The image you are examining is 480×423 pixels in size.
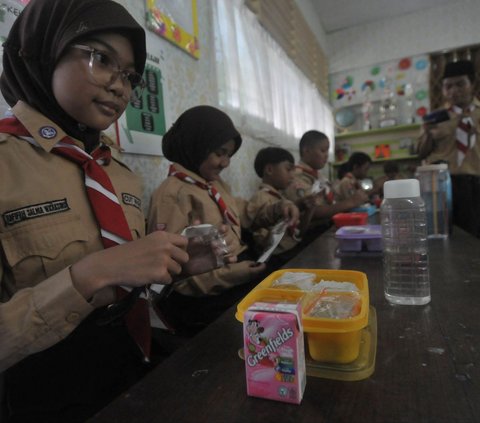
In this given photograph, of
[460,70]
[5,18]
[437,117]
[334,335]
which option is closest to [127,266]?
[334,335]

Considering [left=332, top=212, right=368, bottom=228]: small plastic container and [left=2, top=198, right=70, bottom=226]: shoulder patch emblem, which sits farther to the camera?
[left=332, top=212, right=368, bottom=228]: small plastic container

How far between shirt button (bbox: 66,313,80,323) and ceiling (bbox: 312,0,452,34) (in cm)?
417

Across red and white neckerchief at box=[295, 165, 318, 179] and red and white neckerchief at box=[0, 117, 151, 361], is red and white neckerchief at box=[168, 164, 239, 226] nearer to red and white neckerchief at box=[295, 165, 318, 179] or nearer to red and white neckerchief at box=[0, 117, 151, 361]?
red and white neckerchief at box=[0, 117, 151, 361]

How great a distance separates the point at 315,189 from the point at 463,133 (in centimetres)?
104

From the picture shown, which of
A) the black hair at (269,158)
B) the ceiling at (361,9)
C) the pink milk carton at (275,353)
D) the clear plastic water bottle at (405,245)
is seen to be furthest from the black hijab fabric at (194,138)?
the ceiling at (361,9)

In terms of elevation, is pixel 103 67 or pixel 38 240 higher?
pixel 103 67

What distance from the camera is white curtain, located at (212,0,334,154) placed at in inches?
67.5

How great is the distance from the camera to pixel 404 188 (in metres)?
0.58

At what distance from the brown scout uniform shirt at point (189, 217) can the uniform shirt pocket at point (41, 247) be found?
39 centimetres

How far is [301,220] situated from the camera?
6.09ft

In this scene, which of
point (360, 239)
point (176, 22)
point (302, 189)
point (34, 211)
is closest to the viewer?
point (34, 211)

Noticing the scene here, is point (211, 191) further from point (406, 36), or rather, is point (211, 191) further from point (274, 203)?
point (406, 36)

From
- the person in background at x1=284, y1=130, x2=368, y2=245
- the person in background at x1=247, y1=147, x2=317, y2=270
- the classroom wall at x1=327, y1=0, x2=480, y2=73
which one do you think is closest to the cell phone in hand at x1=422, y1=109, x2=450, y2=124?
the person in background at x1=284, y1=130, x2=368, y2=245

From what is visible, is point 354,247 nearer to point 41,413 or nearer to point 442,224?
point 442,224
